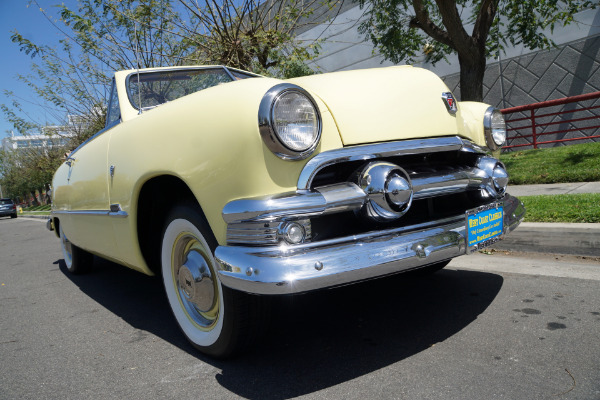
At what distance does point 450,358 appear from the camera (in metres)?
2.09

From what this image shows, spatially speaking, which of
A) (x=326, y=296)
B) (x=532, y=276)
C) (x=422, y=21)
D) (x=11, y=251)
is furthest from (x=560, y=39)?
(x=11, y=251)

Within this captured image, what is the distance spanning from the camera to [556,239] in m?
3.83

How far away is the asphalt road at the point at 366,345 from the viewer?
1.92 m

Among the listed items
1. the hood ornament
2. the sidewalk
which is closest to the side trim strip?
the hood ornament

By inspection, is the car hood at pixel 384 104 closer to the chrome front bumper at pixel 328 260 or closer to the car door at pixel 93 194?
the chrome front bumper at pixel 328 260

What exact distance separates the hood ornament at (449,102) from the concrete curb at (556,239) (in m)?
1.80

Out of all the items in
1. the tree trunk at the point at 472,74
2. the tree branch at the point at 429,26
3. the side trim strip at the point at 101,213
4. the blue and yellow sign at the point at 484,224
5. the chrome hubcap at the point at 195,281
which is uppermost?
the tree branch at the point at 429,26

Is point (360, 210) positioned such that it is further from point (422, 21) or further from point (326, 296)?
point (422, 21)

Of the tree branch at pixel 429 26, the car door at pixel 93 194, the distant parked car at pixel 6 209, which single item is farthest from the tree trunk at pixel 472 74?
the distant parked car at pixel 6 209

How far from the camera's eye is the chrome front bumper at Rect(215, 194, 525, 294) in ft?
5.82

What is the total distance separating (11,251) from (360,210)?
8277 mm

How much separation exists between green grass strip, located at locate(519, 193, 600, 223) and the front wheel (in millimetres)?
3269

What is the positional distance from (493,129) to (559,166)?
17.6 feet

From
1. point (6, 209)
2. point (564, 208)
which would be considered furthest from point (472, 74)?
point (6, 209)
